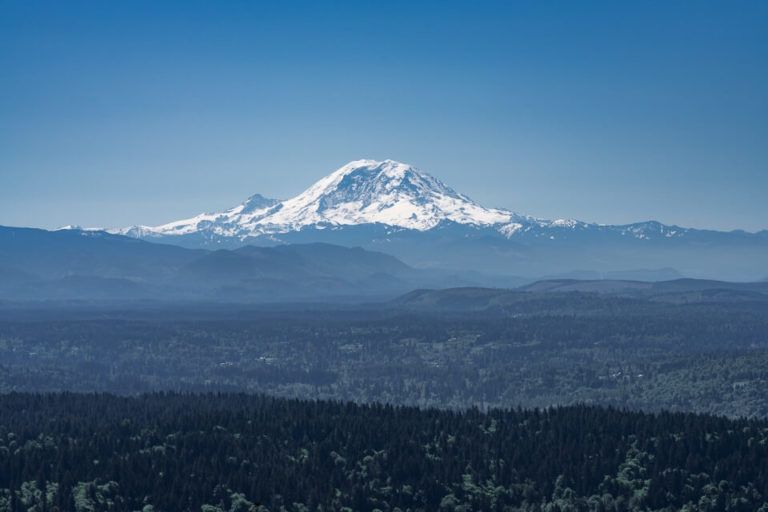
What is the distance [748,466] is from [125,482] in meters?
68.2

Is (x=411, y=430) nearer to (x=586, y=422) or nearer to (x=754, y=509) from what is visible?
(x=586, y=422)

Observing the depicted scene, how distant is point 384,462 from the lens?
456ft

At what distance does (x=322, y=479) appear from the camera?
132 meters

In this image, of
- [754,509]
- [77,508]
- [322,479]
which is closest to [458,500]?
[322,479]

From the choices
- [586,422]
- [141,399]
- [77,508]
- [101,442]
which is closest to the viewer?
[77,508]

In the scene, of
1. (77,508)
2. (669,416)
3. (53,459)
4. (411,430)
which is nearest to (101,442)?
(53,459)

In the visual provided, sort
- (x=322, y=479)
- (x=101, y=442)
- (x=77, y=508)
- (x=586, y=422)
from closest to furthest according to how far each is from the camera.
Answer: (x=77, y=508) → (x=322, y=479) → (x=101, y=442) → (x=586, y=422)

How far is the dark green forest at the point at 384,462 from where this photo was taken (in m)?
127

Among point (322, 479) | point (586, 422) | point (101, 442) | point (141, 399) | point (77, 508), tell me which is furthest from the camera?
point (141, 399)

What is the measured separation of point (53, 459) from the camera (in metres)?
137

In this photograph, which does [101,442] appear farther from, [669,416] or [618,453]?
[669,416]

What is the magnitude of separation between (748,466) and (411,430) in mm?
40898

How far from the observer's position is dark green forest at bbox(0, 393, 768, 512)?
5005 inches

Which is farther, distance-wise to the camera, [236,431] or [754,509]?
[236,431]
